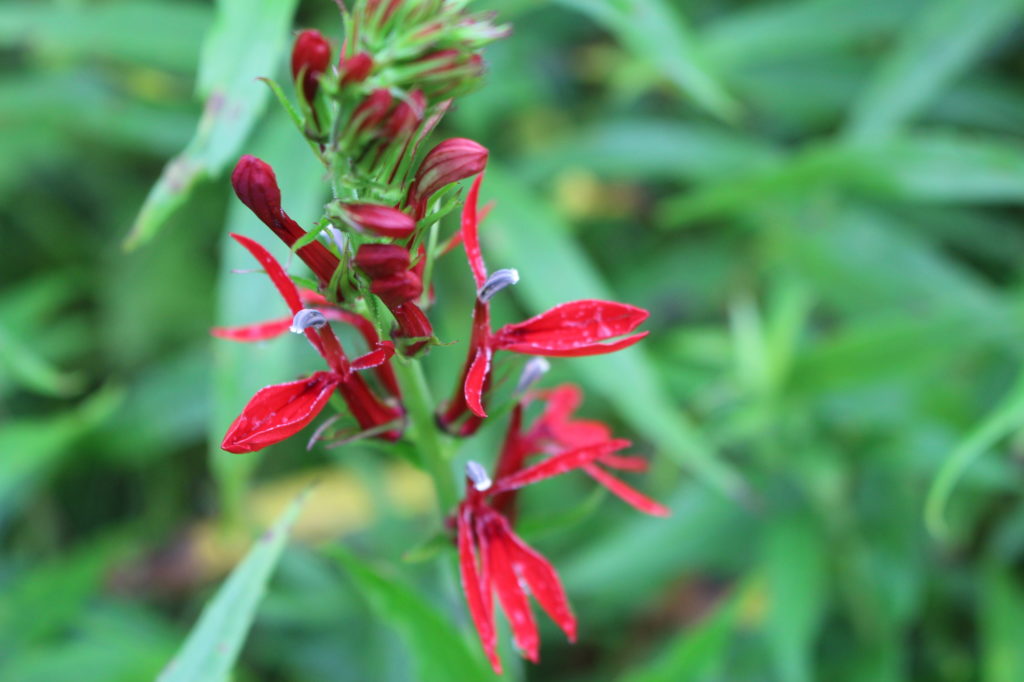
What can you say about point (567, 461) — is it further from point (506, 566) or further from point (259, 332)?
point (259, 332)

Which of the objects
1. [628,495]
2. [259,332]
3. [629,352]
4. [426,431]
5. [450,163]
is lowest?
[629,352]

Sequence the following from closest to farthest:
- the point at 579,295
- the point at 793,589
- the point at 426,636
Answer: the point at 426,636
the point at 793,589
the point at 579,295

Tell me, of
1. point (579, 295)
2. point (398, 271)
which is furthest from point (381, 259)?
point (579, 295)

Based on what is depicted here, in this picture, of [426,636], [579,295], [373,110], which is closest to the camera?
[373,110]

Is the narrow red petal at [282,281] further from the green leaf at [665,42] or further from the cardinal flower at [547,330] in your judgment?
the green leaf at [665,42]

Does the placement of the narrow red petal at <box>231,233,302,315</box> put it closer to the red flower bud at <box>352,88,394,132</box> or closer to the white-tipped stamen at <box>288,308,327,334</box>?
the white-tipped stamen at <box>288,308,327,334</box>

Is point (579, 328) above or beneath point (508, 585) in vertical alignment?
above

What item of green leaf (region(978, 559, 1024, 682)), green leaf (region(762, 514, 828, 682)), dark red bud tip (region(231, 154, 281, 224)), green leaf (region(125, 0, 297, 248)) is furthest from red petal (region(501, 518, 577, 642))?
green leaf (region(978, 559, 1024, 682))
